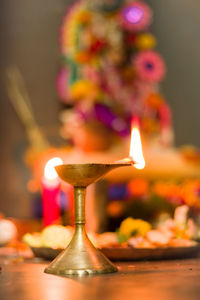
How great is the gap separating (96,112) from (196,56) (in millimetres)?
1342

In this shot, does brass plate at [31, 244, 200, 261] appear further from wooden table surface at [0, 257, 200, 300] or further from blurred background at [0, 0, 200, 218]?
blurred background at [0, 0, 200, 218]

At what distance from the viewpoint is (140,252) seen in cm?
91

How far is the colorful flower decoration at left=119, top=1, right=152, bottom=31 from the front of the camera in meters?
3.20

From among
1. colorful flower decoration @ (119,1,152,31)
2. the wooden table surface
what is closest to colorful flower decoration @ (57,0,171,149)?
colorful flower decoration @ (119,1,152,31)

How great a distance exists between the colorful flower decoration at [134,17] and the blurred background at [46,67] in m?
0.64

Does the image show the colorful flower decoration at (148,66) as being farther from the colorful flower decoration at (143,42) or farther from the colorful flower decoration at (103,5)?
the colorful flower decoration at (103,5)

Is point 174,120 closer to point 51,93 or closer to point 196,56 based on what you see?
point 196,56

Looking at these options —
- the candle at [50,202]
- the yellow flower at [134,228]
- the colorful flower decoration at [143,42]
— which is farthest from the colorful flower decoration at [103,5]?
the yellow flower at [134,228]

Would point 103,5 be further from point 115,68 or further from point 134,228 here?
point 134,228

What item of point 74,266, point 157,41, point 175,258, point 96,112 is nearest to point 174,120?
point 157,41

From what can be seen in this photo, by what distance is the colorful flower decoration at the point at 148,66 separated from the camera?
3180 millimetres

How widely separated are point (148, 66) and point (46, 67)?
76cm

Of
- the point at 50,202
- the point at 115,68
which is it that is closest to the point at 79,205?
the point at 50,202

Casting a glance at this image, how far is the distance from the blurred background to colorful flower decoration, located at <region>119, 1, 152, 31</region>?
64 cm
